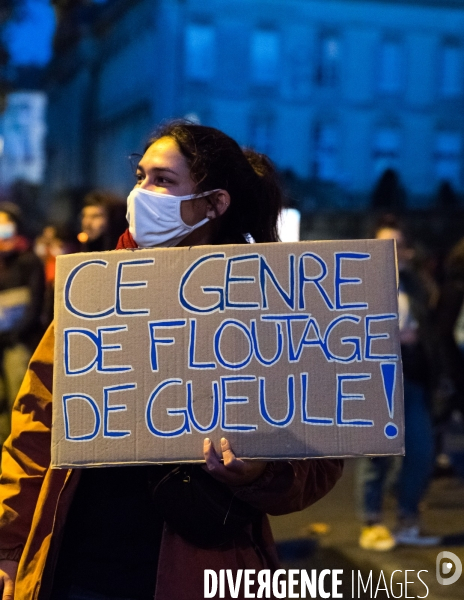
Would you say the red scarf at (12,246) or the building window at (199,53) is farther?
the building window at (199,53)

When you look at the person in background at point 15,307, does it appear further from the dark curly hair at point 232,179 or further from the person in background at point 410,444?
the dark curly hair at point 232,179

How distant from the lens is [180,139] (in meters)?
2.42

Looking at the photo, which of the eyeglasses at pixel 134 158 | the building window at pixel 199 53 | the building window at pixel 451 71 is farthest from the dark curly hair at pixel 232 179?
the building window at pixel 451 71

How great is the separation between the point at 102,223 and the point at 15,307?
3.15 feet

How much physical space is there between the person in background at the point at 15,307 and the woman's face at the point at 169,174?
3602mm

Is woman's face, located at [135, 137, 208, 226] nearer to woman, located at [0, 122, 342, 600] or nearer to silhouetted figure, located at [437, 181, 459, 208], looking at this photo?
woman, located at [0, 122, 342, 600]

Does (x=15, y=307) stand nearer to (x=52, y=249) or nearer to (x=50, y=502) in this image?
(x=52, y=249)

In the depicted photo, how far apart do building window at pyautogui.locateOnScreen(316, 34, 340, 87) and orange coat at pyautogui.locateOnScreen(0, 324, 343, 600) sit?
37.8 feet

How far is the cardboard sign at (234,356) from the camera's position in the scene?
2.08m

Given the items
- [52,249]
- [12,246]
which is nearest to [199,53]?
[52,249]

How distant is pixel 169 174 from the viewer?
2.40 m

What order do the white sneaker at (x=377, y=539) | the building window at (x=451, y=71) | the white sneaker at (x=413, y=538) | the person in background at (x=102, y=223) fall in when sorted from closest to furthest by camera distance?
the person in background at (x=102, y=223) < the white sneaker at (x=377, y=539) < the white sneaker at (x=413, y=538) < the building window at (x=451, y=71)

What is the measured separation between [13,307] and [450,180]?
1150cm

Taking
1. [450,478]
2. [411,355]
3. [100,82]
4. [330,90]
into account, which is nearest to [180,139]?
[411,355]
